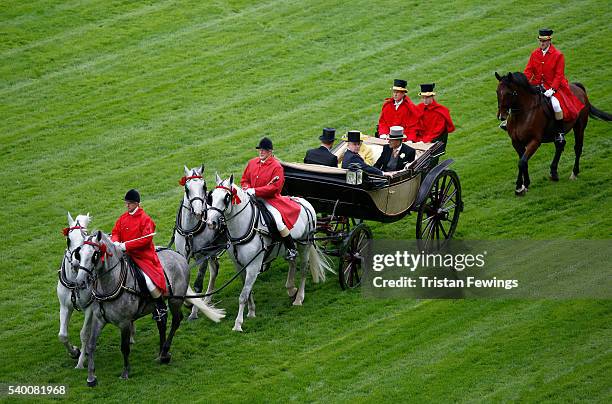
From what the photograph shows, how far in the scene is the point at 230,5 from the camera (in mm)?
29094

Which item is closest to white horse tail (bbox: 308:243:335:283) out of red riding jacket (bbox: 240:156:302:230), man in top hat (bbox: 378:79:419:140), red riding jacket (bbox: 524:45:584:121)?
red riding jacket (bbox: 240:156:302:230)

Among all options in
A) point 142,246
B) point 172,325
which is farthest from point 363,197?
point 142,246

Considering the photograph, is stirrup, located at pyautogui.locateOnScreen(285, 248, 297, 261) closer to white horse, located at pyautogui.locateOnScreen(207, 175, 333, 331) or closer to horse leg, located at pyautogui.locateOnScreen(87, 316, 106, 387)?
white horse, located at pyautogui.locateOnScreen(207, 175, 333, 331)

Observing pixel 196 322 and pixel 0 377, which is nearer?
pixel 0 377

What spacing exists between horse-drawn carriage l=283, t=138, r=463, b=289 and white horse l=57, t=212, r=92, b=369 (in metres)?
3.92

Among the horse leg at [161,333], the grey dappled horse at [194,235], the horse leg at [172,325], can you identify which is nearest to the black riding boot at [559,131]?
the grey dappled horse at [194,235]

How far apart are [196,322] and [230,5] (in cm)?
1461

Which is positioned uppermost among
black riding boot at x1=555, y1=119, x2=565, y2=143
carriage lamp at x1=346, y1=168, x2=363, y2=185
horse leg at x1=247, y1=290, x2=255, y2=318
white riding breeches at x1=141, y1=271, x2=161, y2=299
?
carriage lamp at x1=346, y1=168, x2=363, y2=185

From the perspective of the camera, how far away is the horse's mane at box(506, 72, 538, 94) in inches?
770

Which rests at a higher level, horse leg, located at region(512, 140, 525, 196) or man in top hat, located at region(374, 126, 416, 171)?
man in top hat, located at region(374, 126, 416, 171)

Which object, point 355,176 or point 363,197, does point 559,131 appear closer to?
point 363,197

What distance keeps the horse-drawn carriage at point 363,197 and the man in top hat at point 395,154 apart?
197 millimetres

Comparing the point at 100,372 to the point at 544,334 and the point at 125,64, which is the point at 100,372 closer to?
the point at 544,334

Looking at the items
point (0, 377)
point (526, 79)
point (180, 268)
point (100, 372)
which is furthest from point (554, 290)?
point (0, 377)
